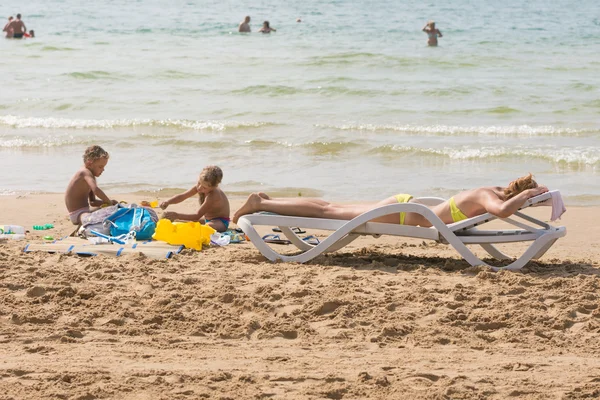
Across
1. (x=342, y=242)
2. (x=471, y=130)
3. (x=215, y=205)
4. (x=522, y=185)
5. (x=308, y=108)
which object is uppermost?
(x=308, y=108)

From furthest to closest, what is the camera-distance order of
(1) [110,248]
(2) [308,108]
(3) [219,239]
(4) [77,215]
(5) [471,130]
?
(2) [308,108] < (5) [471,130] < (4) [77,215] < (3) [219,239] < (1) [110,248]

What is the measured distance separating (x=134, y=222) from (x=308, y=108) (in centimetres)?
854

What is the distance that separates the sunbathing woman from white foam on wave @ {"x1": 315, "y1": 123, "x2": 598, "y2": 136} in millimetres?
6814

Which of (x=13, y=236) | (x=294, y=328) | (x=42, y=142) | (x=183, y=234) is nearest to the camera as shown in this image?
(x=294, y=328)

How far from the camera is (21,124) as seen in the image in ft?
45.1

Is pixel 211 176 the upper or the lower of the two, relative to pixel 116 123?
lower

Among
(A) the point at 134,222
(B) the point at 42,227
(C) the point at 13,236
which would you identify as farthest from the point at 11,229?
(A) the point at 134,222

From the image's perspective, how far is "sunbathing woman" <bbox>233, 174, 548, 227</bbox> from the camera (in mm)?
5766

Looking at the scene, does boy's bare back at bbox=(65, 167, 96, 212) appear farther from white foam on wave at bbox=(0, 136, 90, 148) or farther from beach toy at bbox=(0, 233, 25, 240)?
white foam on wave at bbox=(0, 136, 90, 148)

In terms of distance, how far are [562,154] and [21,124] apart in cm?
842

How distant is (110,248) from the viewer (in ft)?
20.7

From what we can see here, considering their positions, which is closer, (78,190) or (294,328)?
(294,328)

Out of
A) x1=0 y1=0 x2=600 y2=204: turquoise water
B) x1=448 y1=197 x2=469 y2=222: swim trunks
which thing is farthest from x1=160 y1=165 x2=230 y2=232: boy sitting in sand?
x1=0 y1=0 x2=600 y2=204: turquoise water

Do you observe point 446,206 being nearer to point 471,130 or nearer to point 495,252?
point 495,252
